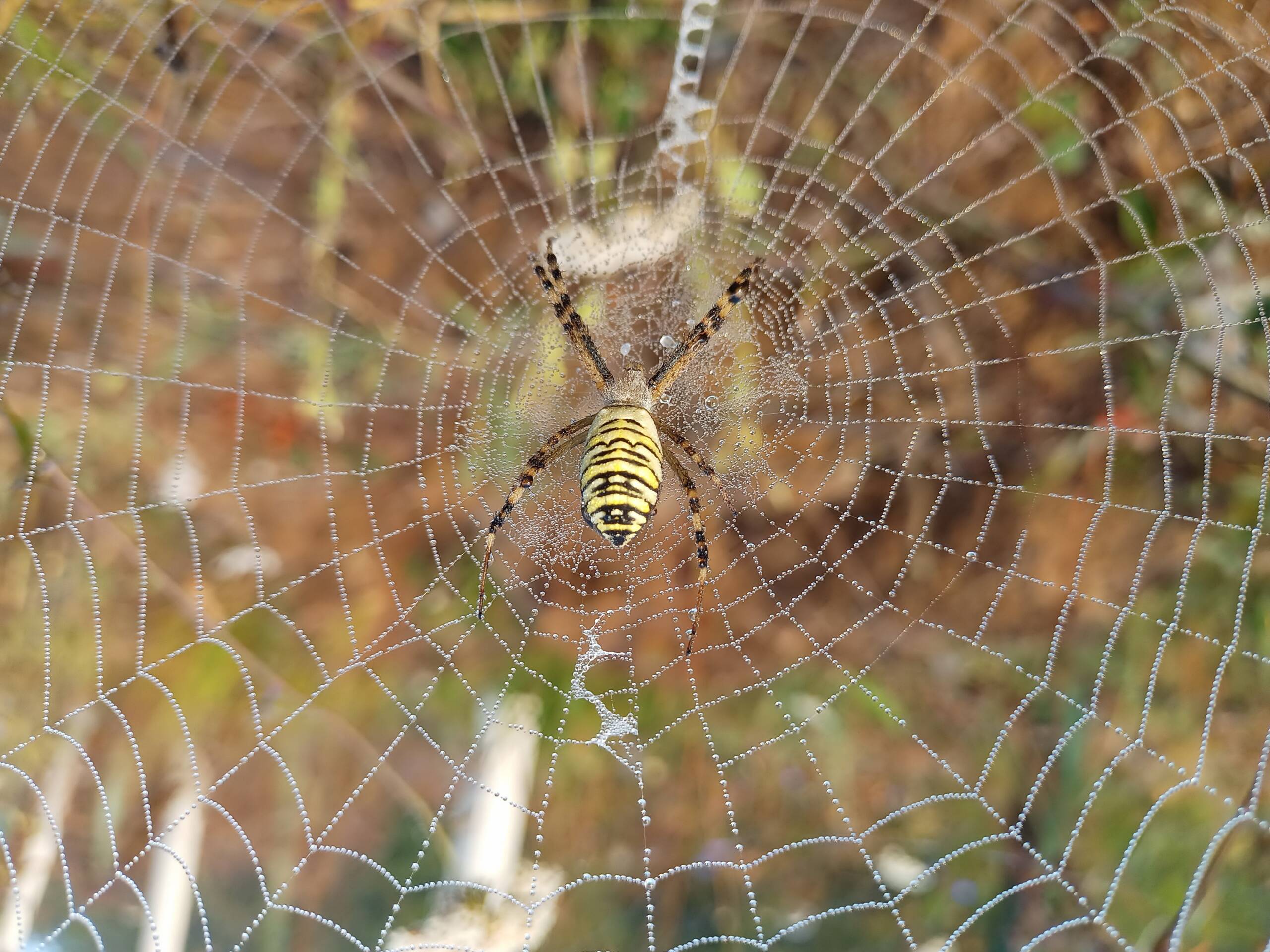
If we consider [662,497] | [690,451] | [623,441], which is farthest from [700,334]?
[662,497]

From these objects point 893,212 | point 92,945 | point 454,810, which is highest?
point 893,212

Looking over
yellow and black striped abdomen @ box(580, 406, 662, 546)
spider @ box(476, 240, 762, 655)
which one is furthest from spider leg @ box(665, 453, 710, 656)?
yellow and black striped abdomen @ box(580, 406, 662, 546)

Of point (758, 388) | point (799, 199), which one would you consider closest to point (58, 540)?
point (758, 388)

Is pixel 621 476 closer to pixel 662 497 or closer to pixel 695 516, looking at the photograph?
pixel 695 516

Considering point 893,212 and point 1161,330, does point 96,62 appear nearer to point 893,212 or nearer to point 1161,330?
point 893,212

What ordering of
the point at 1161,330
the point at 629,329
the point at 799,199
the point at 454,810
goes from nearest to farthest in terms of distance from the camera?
1. the point at 1161,330
2. the point at 799,199
3. the point at 629,329
4. the point at 454,810

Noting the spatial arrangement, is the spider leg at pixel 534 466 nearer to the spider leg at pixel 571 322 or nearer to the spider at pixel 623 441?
the spider at pixel 623 441

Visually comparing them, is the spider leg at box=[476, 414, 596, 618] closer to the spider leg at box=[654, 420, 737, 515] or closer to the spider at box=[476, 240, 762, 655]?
the spider at box=[476, 240, 762, 655]

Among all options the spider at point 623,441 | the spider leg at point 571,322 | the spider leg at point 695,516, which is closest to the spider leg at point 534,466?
the spider at point 623,441
